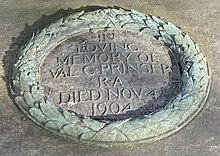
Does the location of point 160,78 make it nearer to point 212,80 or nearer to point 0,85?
point 212,80

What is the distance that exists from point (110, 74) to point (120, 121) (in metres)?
0.34

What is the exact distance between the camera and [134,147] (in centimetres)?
275

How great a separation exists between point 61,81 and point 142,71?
17.3 inches

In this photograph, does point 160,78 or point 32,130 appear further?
point 160,78

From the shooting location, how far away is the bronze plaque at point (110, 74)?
2.90 metres

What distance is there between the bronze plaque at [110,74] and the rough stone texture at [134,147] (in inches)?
7.4

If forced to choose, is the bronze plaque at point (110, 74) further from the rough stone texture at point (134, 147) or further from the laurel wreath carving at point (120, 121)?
the rough stone texture at point (134, 147)

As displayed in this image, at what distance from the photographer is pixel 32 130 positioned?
9.20 feet

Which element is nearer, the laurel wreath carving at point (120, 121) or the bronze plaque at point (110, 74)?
the laurel wreath carving at point (120, 121)

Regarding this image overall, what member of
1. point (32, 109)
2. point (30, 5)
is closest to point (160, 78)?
point (32, 109)

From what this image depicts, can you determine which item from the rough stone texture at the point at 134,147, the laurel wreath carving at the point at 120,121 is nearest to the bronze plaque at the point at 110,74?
the laurel wreath carving at the point at 120,121

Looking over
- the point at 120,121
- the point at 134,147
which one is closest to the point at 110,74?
the point at 120,121

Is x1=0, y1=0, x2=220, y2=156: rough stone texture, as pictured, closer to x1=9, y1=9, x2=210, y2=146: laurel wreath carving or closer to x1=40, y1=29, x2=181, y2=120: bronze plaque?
x1=9, y1=9, x2=210, y2=146: laurel wreath carving

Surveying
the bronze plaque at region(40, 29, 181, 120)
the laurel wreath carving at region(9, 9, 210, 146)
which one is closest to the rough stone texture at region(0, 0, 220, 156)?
the laurel wreath carving at region(9, 9, 210, 146)
